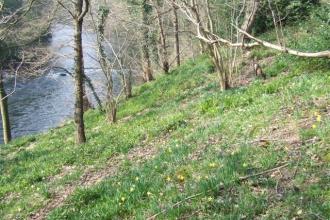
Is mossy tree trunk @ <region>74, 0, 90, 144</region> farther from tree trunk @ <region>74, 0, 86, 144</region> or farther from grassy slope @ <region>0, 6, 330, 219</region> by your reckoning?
grassy slope @ <region>0, 6, 330, 219</region>

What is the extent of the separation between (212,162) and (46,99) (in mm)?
34469

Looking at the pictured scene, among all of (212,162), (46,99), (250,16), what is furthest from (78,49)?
(46,99)

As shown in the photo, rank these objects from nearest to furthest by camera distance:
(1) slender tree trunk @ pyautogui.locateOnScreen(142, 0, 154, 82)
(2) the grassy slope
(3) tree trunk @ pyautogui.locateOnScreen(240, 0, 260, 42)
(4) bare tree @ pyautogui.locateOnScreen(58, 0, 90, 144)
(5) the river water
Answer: (2) the grassy slope < (3) tree trunk @ pyautogui.locateOnScreen(240, 0, 260, 42) < (4) bare tree @ pyautogui.locateOnScreen(58, 0, 90, 144) < (1) slender tree trunk @ pyautogui.locateOnScreen(142, 0, 154, 82) < (5) the river water

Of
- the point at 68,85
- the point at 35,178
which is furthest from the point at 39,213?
the point at 68,85

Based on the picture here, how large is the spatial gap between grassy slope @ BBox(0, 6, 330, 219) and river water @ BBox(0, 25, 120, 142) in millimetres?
13712

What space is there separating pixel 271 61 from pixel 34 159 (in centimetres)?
810

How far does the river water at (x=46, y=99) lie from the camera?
32.6 meters

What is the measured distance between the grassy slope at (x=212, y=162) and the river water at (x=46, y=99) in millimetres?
13712

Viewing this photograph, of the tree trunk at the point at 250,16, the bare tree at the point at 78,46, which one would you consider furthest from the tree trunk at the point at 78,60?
the tree trunk at the point at 250,16

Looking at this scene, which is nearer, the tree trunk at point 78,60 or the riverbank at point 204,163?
the riverbank at point 204,163

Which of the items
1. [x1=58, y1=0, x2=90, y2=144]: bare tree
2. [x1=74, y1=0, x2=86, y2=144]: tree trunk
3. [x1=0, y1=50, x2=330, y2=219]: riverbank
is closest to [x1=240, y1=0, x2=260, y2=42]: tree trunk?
[x1=0, y1=50, x2=330, y2=219]: riverbank

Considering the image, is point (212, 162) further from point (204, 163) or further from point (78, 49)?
point (78, 49)

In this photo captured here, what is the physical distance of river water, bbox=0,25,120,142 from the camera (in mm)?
32625

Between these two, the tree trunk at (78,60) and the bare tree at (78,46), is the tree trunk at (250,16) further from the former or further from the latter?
the tree trunk at (78,60)
